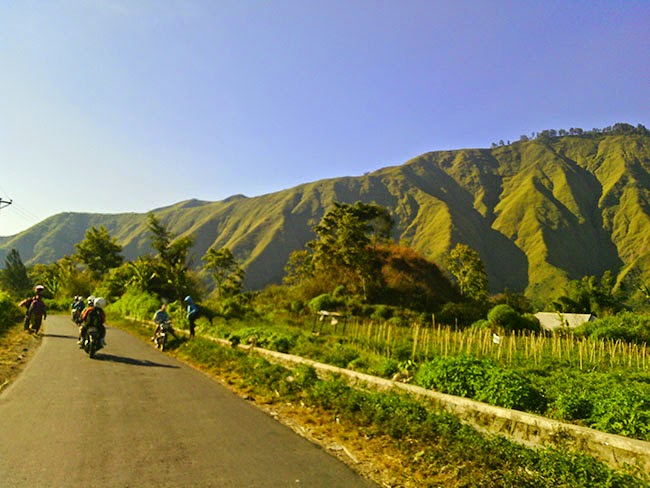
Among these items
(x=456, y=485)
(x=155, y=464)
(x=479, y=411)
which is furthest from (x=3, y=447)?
(x=479, y=411)

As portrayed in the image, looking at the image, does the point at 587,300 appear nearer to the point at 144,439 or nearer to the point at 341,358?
the point at 341,358

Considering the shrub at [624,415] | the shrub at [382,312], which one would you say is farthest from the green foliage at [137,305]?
the shrub at [624,415]

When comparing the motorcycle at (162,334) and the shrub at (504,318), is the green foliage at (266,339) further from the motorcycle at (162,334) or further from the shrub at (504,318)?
the shrub at (504,318)

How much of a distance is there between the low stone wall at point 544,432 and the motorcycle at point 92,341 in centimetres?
908

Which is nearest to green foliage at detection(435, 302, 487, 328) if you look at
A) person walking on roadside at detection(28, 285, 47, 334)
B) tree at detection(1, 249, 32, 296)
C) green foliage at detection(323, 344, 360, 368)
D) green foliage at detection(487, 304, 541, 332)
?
green foliage at detection(487, 304, 541, 332)

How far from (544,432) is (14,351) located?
1473cm

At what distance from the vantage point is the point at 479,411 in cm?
702

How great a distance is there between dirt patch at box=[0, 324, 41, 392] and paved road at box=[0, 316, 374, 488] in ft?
1.25

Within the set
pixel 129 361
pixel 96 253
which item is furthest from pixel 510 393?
pixel 96 253

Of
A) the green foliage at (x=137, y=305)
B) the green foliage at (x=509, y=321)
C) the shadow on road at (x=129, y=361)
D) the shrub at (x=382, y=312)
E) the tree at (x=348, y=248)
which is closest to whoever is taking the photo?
the shadow on road at (x=129, y=361)

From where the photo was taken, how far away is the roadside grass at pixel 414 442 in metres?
4.78

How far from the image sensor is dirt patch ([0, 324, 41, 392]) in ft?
32.6

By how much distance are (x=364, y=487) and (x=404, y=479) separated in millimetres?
548

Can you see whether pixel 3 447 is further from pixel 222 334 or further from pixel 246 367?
pixel 222 334
